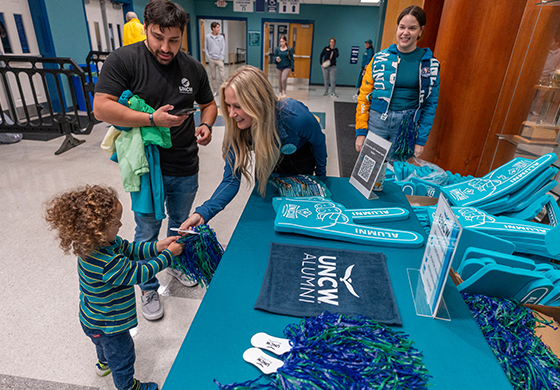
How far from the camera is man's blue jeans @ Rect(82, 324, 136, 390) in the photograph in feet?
3.91

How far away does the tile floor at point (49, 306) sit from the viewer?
4.66ft

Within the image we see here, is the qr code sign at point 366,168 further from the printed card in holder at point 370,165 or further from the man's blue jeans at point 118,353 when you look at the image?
the man's blue jeans at point 118,353

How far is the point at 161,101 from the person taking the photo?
4.67 ft

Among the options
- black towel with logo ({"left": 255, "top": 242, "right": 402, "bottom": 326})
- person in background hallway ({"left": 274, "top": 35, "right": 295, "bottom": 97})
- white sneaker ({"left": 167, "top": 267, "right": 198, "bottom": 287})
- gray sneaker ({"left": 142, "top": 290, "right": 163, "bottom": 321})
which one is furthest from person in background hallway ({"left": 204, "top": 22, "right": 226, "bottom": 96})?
black towel with logo ({"left": 255, "top": 242, "right": 402, "bottom": 326})

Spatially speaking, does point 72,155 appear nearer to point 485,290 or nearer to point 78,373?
point 78,373

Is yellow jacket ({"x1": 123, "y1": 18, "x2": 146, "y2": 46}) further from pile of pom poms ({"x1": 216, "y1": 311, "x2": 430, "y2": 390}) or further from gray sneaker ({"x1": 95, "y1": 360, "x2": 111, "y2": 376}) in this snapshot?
pile of pom poms ({"x1": 216, "y1": 311, "x2": 430, "y2": 390})

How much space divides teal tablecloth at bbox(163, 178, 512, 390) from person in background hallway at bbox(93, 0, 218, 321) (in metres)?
0.66

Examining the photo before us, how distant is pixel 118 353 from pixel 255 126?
3.16ft

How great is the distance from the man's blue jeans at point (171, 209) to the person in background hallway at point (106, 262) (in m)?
0.35

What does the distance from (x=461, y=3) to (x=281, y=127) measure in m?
1.93

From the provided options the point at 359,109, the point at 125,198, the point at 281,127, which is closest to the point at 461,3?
the point at 359,109

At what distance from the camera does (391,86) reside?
2.24m

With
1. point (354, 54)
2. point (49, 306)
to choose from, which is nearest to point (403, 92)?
point (49, 306)

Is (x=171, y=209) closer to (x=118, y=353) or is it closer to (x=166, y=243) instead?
(x=166, y=243)
